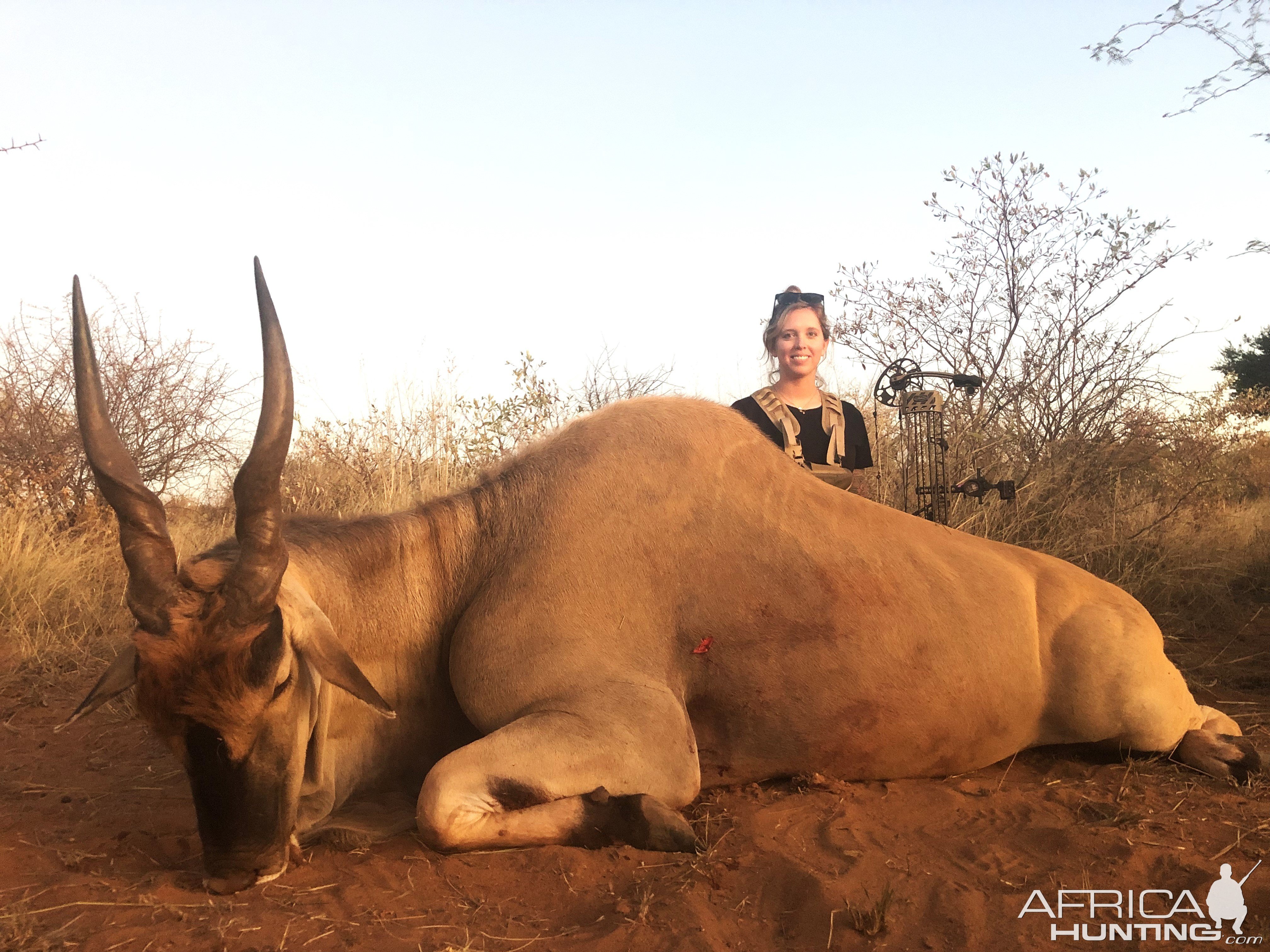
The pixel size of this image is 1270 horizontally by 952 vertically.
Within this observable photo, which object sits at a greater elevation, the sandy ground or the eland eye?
the eland eye

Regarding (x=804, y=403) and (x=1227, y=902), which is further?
(x=804, y=403)

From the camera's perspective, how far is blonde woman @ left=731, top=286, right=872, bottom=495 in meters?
6.21

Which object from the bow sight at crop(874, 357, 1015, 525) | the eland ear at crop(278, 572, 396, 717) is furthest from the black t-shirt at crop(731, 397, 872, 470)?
the eland ear at crop(278, 572, 396, 717)

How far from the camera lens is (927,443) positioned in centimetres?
767

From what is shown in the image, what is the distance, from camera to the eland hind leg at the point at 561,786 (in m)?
3.22

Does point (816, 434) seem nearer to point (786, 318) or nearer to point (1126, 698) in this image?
point (786, 318)

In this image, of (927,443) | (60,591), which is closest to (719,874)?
(927,443)

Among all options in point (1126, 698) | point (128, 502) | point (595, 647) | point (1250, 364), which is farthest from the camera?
point (1250, 364)

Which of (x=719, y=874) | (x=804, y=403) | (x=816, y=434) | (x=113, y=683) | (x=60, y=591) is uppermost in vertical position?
(x=804, y=403)

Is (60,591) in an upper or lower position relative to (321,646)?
upper

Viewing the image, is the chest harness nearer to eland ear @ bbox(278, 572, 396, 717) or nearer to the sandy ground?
the sandy ground

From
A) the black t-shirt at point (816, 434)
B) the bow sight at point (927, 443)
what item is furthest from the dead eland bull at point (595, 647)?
the bow sight at point (927, 443)

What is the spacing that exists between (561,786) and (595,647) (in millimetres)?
549

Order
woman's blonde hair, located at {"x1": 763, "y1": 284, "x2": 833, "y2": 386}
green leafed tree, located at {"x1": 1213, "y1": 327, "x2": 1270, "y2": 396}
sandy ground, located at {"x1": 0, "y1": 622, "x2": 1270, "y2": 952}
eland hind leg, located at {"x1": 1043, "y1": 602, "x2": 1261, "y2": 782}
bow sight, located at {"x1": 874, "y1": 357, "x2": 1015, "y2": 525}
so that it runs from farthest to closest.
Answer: green leafed tree, located at {"x1": 1213, "y1": 327, "x2": 1270, "y2": 396}, bow sight, located at {"x1": 874, "y1": 357, "x2": 1015, "y2": 525}, woman's blonde hair, located at {"x1": 763, "y1": 284, "x2": 833, "y2": 386}, eland hind leg, located at {"x1": 1043, "y1": 602, "x2": 1261, "y2": 782}, sandy ground, located at {"x1": 0, "y1": 622, "x2": 1270, "y2": 952}
